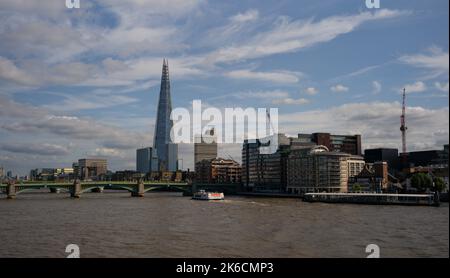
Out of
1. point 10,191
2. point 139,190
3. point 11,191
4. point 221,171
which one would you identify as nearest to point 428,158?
point 221,171

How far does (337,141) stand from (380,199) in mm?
85319

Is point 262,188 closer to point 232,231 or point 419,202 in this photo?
point 419,202

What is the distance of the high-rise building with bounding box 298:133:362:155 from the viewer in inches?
6169

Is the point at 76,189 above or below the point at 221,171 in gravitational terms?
below

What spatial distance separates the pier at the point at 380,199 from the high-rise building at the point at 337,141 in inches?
2596

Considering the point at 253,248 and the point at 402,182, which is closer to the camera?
the point at 253,248

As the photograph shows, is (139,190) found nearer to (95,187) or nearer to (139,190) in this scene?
(139,190)

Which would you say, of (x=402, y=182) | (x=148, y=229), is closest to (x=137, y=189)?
(x=402, y=182)

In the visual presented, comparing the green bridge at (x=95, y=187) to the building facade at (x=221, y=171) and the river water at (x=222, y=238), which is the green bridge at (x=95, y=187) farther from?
the river water at (x=222, y=238)

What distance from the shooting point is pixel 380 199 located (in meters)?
79.8

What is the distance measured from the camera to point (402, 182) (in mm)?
119688

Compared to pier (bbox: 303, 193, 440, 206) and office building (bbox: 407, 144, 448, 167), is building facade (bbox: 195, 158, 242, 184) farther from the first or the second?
pier (bbox: 303, 193, 440, 206)

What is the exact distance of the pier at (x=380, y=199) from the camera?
7388 cm
